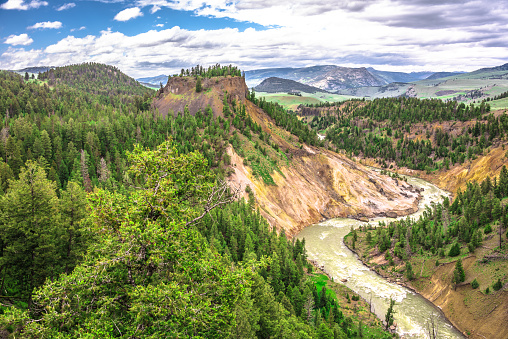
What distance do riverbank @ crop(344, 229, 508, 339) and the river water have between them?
1.48m

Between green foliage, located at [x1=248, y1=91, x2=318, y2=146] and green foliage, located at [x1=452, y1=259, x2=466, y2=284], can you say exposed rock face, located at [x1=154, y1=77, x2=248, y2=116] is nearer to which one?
green foliage, located at [x1=248, y1=91, x2=318, y2=146]

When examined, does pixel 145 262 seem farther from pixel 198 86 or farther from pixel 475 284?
pixel 198 86

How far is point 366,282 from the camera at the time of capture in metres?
58.6

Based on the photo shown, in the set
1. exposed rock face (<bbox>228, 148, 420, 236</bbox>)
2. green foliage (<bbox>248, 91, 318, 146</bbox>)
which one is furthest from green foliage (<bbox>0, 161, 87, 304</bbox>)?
green foliage (<bbox>248, 91, 318, 146</bbox>)

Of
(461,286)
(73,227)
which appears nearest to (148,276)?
(73,227)

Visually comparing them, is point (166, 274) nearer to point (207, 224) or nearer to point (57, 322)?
point (57, 322)

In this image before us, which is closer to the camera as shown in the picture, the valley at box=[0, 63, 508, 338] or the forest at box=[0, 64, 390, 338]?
the forest at box=[0, 64, 390, 338]

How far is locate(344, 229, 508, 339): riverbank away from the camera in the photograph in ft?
145

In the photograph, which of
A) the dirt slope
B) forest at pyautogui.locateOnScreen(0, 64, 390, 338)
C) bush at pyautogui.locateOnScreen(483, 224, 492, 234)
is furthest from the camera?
the dirt slope

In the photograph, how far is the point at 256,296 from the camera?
100 feet

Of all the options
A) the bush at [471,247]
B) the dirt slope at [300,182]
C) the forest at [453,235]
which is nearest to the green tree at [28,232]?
the dirt slope at [300,182]

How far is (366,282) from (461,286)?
14636 millimetres

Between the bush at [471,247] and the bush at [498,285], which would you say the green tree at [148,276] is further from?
the bush at [471,247]

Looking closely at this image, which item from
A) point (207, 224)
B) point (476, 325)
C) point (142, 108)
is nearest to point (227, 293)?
point (207, 224)
